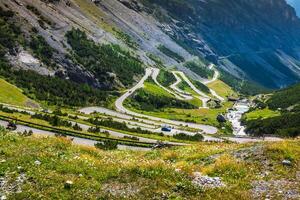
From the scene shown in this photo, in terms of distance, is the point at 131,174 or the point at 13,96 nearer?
the point at 131,174

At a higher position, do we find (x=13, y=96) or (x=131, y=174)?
(x=131, y=174)

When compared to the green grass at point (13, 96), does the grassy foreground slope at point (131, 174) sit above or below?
above

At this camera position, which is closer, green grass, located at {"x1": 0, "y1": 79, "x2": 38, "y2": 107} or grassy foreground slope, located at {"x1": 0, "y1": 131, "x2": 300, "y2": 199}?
grassy foreground slope, located at {"x1": 0, "y1": 131, "x2": 300, "y2": 199}

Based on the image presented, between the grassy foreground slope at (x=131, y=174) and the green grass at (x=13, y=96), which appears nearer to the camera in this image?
the grassy foreground slope at (x=131, y=174)

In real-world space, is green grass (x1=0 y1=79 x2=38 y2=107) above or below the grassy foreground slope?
below
